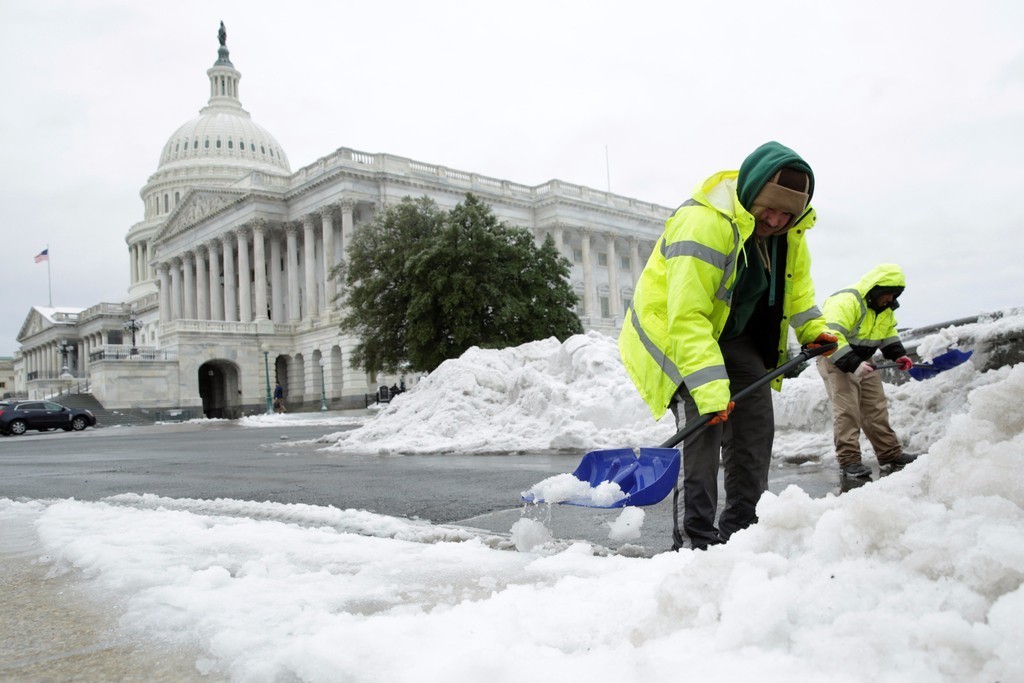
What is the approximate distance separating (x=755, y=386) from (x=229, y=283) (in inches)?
2525

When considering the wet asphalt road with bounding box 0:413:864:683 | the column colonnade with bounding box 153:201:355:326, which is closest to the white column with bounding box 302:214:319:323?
the column colonnade with bounding box 153:201:355:326

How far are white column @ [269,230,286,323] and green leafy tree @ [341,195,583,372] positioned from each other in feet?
96.0

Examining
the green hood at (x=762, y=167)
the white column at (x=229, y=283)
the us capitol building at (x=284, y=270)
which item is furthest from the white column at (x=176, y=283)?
the green hood at (x=762, y=167)

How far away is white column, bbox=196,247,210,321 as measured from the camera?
6819 cm

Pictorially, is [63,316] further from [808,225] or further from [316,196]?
[808,225]

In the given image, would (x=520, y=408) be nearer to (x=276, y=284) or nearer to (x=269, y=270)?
(x=276, y=284)

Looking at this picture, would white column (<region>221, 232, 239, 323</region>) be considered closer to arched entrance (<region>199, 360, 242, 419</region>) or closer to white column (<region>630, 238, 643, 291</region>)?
arched entrance (<region>199, 360, 242, 419</region>)

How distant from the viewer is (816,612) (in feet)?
6.70

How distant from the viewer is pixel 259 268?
196 feet

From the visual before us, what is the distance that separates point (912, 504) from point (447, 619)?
1.42 m

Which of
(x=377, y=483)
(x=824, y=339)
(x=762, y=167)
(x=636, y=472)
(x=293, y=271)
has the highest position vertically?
(x=293, y=271)

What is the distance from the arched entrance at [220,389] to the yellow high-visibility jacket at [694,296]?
53.0 m

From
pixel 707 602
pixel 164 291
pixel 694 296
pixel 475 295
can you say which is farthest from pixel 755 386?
pixel 164 291

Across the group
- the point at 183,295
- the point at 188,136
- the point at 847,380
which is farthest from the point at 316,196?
the point at 847,380
